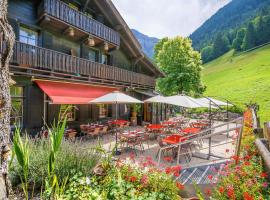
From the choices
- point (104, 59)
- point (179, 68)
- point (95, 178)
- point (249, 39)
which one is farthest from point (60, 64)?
point (249, 39)

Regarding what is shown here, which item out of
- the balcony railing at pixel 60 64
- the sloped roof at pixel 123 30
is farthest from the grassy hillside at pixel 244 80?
the balcony railing at pixel 60 64

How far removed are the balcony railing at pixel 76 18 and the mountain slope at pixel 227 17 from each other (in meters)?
129

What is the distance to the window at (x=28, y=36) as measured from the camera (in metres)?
11.9

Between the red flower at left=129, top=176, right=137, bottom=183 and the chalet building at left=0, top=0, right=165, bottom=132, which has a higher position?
the chalet building at left=0, top=0, right=165, bottom=132

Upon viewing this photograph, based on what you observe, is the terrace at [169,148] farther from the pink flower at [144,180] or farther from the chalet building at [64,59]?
the pink flower at [144,180]

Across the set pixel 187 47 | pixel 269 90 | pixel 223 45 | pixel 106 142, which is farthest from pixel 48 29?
pixel 223 45

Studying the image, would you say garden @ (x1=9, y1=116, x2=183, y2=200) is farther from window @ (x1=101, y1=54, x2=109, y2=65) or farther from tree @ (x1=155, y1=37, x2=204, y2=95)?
tree @ (x1=155, y1=37, x2=204, y2=95)

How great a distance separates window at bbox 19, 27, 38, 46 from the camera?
11.9 metres

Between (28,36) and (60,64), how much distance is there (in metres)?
2.57

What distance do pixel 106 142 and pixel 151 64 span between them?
13.6 meters

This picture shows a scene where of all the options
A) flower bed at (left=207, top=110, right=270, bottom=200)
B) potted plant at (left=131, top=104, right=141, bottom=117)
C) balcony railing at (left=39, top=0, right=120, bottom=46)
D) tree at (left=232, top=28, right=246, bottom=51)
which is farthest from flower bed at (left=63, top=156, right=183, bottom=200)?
tree at (left=232, top=28, right=246, bottom=51)

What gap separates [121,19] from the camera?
17.5 metres

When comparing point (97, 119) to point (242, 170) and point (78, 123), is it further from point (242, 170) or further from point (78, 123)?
point (242, 170)

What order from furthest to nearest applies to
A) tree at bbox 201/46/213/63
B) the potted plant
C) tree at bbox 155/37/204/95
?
tree at bbox 201/46/213/63
tree at bbox 155/37/204/95
the potted plant
